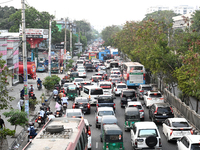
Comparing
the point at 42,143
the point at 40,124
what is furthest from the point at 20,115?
the point at 42,143

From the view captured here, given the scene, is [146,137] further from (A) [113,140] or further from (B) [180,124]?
(B) [180,124]

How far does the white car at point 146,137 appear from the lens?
51.4ft

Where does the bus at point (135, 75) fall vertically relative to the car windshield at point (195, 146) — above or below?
above

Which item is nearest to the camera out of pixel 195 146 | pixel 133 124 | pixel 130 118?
pixel 195 146

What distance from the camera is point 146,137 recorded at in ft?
52.5

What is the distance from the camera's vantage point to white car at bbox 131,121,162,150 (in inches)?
617

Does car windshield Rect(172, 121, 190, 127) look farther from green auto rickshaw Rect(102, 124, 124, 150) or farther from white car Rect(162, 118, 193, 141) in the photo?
green auto rickshaw Rect(102, 124, 124, 150)

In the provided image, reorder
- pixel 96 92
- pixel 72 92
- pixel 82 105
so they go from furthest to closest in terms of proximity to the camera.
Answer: pixel 72 92 → pixel 96 92 → pixel 82 105

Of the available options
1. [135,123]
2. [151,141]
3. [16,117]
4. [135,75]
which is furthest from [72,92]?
[151,141]

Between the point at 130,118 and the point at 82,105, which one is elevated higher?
the point at 130,118

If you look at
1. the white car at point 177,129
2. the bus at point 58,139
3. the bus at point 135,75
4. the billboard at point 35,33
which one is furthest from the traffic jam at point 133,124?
the billboard at point 35,33

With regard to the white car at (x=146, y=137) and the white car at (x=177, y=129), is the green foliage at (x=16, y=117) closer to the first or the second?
the white car at (x=146, y=137)

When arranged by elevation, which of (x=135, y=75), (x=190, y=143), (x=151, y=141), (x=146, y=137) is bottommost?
(x=151, y=141)

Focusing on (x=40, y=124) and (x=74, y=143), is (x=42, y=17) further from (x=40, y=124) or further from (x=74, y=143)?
(x=74, y=143)
